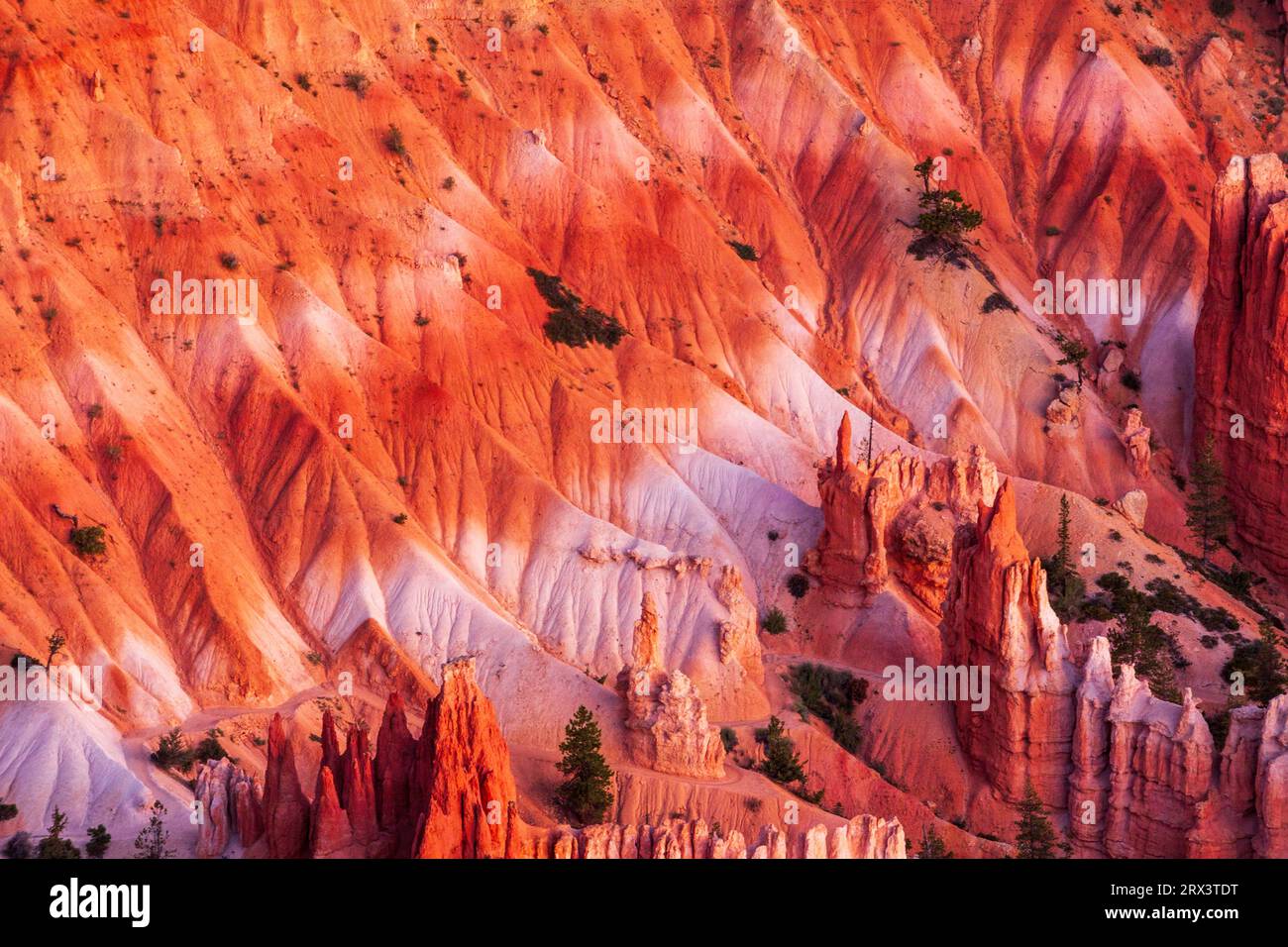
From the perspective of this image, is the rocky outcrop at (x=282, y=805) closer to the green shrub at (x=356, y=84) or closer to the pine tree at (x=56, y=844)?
the pine tree at (x=56, y=844)

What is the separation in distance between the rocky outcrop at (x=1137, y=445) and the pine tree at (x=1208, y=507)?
132 inches

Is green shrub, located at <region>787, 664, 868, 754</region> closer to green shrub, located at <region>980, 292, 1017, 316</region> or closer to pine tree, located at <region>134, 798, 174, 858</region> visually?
pine tree, located at <region>134, 798, 174, 858</region>

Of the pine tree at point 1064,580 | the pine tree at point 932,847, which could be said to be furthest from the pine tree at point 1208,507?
the pine tree at point 932,847

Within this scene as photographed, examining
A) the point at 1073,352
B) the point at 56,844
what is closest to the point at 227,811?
the point at 56,844

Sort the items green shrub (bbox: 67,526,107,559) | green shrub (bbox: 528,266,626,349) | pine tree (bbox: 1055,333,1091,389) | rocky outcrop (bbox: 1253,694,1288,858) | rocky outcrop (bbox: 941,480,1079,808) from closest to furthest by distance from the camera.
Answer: rocky outcrop (bbox: 1253,694,1288,858), rocky outcrop (bbox: 941,480,1079,808), green shrub (bbox: 67,526,107,559), green shrub (bbox: 528,266,626,349), pine tree (bbox: 1055,333,1091,389)

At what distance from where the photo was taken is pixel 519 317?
104m

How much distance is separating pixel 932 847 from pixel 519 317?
126 ft

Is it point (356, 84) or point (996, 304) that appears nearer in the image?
point (356, 84)

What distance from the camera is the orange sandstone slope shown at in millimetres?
85000

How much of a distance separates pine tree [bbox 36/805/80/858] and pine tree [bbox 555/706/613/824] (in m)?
15.1

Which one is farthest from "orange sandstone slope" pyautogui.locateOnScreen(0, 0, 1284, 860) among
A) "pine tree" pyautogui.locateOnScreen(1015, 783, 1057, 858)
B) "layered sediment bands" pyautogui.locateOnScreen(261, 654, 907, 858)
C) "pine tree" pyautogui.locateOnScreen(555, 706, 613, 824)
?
"layered sediment bands" pyautogui.locateOnScreen(261, 654, 907, 858)

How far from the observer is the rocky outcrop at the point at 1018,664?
7606 cm

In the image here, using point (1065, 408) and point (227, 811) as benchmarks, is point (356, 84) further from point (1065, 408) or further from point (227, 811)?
point (227, 811)
